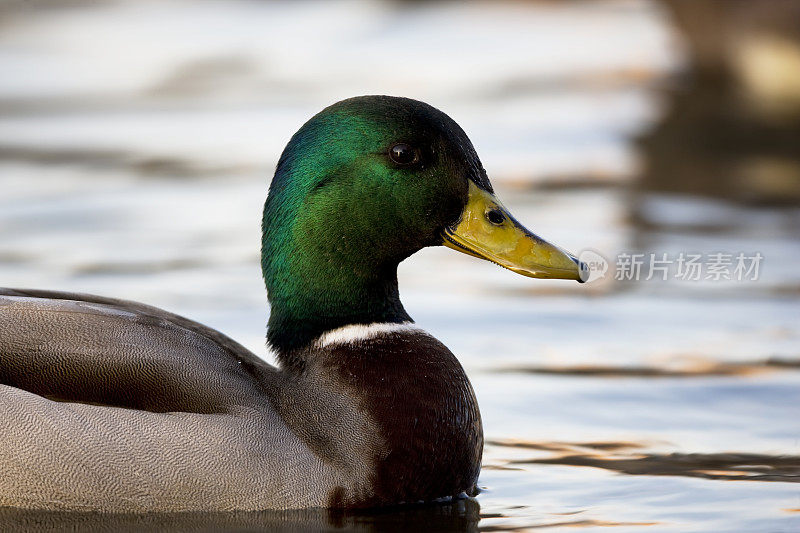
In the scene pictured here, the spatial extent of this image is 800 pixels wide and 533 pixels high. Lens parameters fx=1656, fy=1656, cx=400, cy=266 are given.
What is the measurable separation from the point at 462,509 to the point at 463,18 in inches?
497

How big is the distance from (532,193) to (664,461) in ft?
16.3

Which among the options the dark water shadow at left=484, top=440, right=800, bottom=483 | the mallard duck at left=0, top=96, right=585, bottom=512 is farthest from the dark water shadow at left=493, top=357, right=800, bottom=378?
the mallard duck at left=0, top=96, right=585, bottom=512

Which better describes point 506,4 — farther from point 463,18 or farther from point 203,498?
point 203,498

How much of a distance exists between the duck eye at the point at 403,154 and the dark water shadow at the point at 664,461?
1.33 m

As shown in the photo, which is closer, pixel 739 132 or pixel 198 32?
pixel 739 132

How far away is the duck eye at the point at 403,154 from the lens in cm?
613

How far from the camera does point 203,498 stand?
224 inches

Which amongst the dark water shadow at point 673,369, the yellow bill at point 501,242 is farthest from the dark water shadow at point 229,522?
the dark water shadow at point 673,369

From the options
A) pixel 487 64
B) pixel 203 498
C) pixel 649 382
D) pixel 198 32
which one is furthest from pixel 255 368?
pixel 198 32

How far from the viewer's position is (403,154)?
614cm

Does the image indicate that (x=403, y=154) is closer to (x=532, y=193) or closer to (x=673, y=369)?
(x=673, y=369)

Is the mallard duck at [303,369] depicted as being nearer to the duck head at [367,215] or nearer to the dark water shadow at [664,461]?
the duck head at [367,215]

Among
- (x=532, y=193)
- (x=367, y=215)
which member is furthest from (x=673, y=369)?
(x=532, y=193)

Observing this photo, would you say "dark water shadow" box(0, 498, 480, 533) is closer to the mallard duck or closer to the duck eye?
the mallard duck
